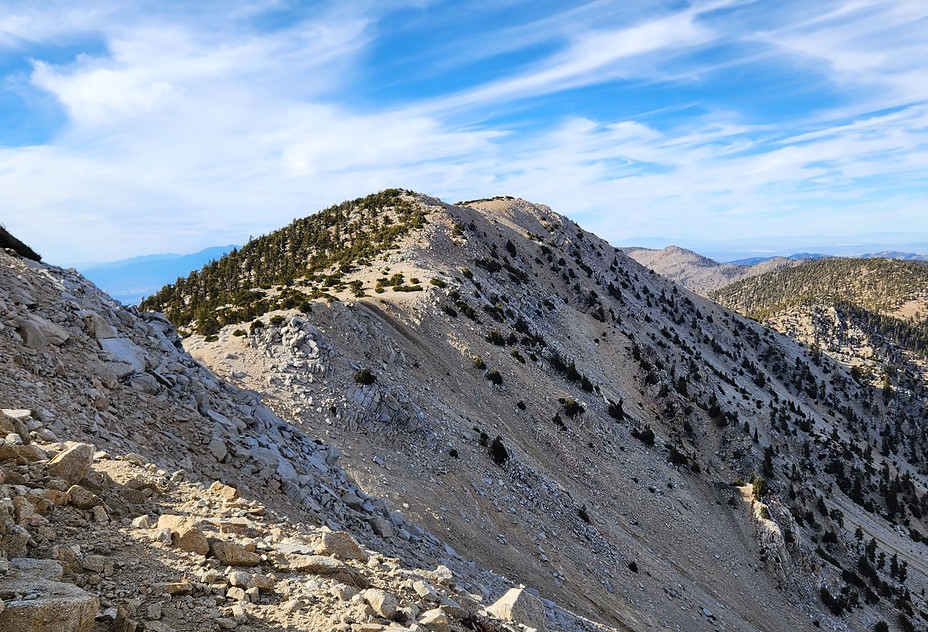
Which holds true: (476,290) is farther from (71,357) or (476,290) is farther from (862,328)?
(862,328)

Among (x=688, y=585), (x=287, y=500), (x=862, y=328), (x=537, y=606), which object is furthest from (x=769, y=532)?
(x=862, y=328)

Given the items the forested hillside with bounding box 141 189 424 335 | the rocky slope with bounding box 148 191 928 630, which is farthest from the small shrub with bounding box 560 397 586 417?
the forested hillside with bounding box 141 189 424 335

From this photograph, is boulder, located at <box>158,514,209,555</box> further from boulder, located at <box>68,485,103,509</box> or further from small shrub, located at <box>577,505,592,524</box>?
small shrub, located at <box>577,505,592,524</box>

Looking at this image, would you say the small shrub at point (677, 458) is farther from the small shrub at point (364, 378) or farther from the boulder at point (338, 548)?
the boulder at point (338, 548)

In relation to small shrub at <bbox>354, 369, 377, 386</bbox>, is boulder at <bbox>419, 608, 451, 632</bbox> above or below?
below

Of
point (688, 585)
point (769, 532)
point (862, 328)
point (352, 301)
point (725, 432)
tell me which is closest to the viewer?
point (688, 585)

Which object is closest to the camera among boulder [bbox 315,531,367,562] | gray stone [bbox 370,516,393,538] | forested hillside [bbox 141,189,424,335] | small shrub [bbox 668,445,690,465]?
boulder [bbox 315,531,367,562]

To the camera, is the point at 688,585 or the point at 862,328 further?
the point at 862,328

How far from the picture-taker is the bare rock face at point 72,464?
8.63m

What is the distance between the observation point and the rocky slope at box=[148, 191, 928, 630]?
80.7 ft

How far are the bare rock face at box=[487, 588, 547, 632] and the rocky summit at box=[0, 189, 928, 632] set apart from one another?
106 millimetres

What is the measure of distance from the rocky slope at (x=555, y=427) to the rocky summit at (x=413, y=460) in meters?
0.22

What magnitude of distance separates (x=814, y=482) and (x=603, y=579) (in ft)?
148

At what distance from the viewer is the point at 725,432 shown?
170ft
